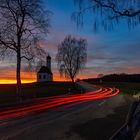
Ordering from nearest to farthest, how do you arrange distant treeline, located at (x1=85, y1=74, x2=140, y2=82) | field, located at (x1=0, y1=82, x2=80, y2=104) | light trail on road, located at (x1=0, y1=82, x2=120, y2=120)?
light trail on road, located at (x1=0, y1=82, x2=120, y2=120) < field, located at (x1=0, y1=82, x2=80, y2=104) < distant treeline, located at (x1=85, y1=74, x2=140, y2=82)

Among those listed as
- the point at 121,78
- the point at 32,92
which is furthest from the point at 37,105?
the point at 121,78

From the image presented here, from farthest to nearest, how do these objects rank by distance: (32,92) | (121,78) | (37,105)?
(121,78), (32,92), (37,105)

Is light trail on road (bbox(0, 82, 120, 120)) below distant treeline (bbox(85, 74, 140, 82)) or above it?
below

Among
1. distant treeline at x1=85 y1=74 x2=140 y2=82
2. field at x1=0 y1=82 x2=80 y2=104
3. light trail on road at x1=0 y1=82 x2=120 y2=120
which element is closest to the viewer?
light trail on road at x1=0 y1=82 x2=120 y2=120

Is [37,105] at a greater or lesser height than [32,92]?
lesser

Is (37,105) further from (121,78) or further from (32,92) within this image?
(121,78)

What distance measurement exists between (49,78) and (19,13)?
120 m

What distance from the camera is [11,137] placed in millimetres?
13469

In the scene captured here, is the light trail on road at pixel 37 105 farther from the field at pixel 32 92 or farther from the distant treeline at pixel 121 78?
the distant treeline at pixel 121 78

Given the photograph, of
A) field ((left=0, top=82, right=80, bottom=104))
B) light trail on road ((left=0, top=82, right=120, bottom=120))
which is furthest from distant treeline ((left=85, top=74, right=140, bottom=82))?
light trail on road ((left=0, top=82, right=120, bottom=120))

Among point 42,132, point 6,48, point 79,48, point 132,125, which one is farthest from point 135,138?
point 79,48

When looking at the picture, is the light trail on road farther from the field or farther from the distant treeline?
the distant treeline

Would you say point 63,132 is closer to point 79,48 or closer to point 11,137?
point 11,137

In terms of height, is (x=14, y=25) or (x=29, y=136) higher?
(x=14, y=25)
